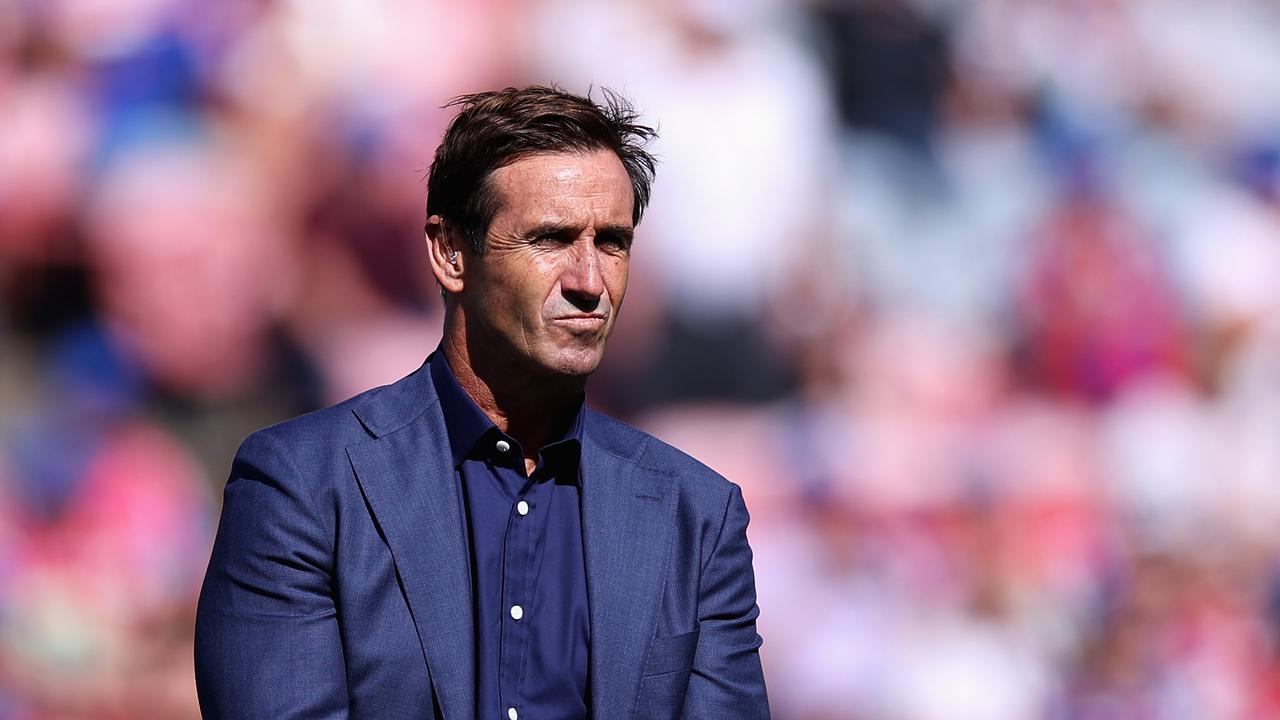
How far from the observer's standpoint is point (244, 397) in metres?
4.05

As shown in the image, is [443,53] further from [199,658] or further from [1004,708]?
[199,658]

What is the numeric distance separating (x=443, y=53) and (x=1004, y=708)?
8.01ft

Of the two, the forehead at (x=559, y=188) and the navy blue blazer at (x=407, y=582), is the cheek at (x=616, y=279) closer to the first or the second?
the forehead at (x=559, y=188)

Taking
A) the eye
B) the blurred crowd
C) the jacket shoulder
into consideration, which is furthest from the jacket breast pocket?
the blurred crowd

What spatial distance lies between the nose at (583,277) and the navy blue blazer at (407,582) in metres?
0.21

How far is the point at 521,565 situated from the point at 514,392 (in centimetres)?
21

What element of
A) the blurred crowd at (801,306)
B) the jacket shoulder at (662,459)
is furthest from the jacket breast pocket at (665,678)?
the blurred crowd at (801,306)

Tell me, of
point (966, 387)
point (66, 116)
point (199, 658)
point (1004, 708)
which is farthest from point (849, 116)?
point (199, 658)

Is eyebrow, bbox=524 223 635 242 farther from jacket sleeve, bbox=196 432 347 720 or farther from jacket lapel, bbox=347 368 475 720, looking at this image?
jacket sleeve, bbox=196 432 347 720

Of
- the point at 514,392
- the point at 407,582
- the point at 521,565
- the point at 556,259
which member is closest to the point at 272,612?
the point at 407,582

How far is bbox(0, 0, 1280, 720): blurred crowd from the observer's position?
3.94 metres

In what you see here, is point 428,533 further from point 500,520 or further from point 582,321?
point 582,321

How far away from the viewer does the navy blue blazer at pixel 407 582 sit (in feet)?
5.47

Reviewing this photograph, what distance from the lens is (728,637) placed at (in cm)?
190
